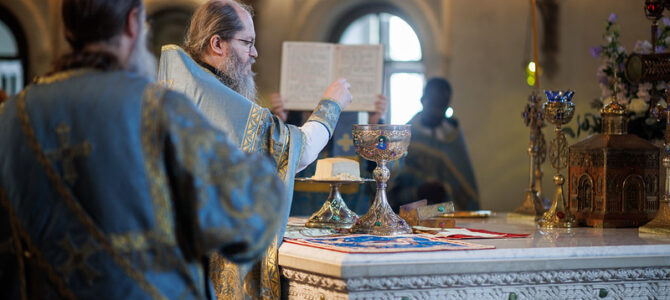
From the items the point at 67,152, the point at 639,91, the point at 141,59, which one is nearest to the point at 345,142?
the point at 639,91

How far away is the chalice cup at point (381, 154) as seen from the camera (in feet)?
8.70

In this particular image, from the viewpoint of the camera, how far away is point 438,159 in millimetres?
6480

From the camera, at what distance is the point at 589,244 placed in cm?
245

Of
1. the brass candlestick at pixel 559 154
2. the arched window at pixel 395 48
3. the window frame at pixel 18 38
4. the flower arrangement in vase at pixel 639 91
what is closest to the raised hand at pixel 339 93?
the brass candlestick at pixel 559 154

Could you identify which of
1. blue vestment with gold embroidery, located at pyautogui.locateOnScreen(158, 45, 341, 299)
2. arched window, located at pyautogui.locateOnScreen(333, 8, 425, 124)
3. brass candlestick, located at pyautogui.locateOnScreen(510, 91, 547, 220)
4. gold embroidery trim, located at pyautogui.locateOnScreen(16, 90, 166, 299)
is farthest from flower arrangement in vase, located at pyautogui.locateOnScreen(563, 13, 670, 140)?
arched window, located at pyautogui.locateOnScreen(333, 8, 425, 124)

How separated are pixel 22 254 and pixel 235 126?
1.09 meters

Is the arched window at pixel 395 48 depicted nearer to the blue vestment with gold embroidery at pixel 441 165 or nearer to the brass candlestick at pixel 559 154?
the blue vestment with gold embroidery at pixel 441 165

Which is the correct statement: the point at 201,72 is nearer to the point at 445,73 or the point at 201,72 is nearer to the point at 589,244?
the point at 589,244

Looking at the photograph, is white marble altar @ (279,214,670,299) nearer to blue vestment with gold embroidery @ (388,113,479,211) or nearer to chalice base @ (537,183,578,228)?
chalice base @ (537,183,578,228)

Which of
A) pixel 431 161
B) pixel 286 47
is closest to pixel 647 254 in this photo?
pixel 286 47

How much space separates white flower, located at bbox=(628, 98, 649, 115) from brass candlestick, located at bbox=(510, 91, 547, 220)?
15.9 inches

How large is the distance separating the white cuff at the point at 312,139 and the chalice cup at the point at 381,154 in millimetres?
122

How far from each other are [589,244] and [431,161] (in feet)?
13.1

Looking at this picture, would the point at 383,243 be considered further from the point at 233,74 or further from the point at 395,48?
the point at 395,48
